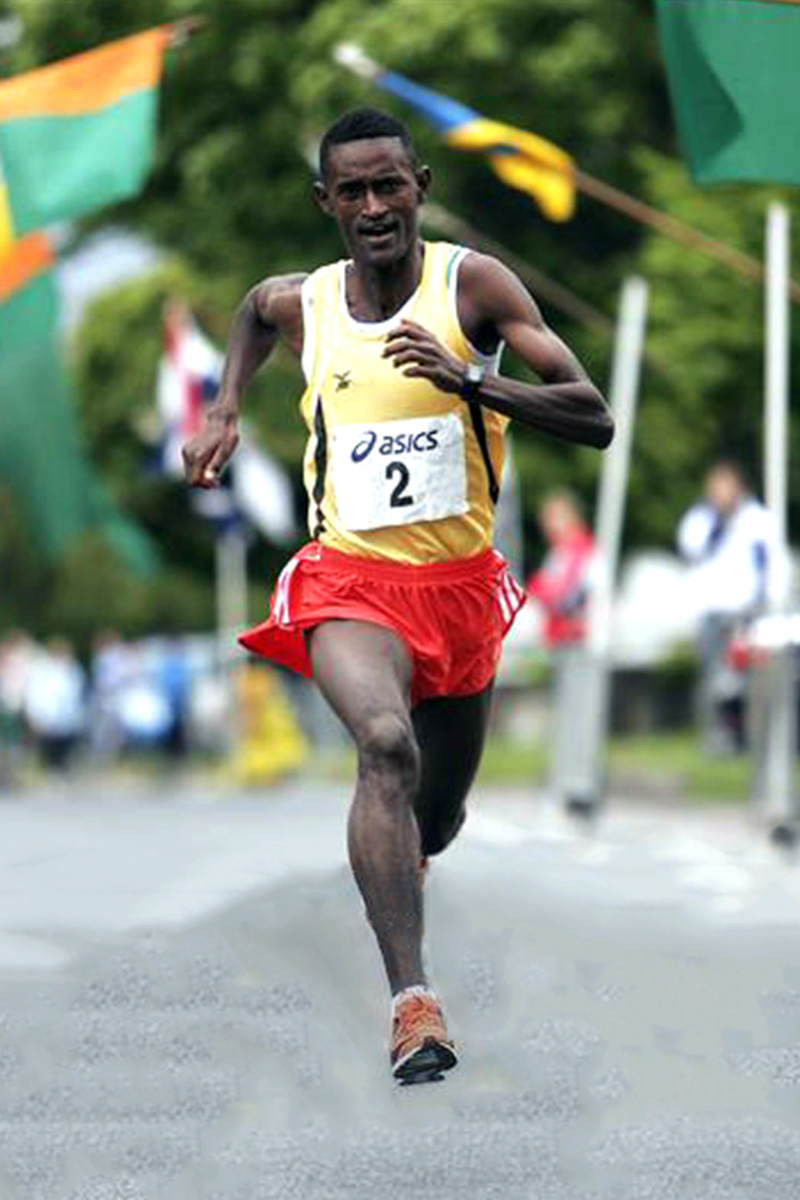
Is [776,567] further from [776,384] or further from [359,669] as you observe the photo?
[359,669]

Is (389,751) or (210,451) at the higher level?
(210,451)

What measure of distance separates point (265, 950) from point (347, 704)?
1.65m

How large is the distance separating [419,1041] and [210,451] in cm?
168

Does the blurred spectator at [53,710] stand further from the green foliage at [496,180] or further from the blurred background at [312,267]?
the green foliage at [496,180]

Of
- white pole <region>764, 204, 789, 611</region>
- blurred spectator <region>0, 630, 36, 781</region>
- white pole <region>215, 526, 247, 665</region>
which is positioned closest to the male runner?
white pole <region>764, 204, 789, 611</region>

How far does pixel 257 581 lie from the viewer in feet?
173

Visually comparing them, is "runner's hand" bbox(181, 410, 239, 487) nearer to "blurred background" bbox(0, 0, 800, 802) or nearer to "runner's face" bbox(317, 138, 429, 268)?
"runner's face" bbox(317, 138, 429, 268)

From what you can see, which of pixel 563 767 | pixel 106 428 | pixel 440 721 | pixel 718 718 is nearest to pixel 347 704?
pixel 440 721

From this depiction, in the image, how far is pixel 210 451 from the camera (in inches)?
323

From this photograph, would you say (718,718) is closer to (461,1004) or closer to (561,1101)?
(461,1004)

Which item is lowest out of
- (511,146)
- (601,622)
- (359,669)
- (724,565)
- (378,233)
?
(601,622)

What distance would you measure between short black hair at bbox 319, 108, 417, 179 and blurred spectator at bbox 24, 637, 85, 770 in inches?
1155

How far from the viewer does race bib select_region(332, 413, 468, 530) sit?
26.2 ft

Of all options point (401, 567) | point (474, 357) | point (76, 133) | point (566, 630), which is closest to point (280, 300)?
point (474, 357)
